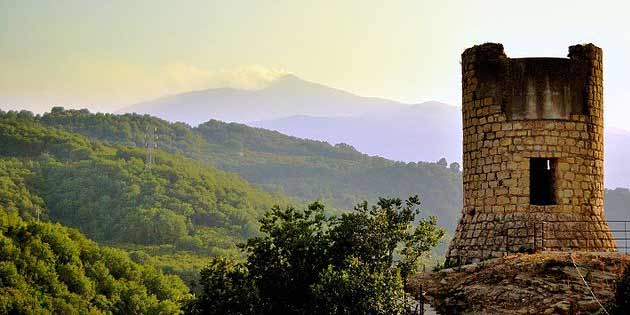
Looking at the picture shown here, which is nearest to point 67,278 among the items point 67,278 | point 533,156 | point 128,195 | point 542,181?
point 67,278

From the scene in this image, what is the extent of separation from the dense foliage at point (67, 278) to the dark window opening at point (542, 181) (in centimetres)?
4153

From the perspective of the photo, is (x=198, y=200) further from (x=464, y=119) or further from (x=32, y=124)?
(x=464, y=119)

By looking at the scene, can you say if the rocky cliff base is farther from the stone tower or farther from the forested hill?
the forested hill

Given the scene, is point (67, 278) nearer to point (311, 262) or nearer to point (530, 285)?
point (311, 262)

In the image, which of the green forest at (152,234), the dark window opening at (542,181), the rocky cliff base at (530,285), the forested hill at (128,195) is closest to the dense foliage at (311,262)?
the green forest at (152,234)

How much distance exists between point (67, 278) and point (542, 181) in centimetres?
5483

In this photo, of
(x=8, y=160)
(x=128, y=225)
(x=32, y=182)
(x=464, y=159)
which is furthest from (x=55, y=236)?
(x=8, y=160)

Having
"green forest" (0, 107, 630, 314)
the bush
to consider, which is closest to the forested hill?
"green forest" (0, 107, 630, 314)

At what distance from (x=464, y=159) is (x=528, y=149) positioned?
5.65ft

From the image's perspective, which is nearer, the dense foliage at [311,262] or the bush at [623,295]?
the bush at [623,295]

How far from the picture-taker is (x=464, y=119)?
2394cm

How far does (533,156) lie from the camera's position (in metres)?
22.6

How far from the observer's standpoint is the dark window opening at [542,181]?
22953 millimetres

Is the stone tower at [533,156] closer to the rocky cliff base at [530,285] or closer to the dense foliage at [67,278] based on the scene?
the rocky cliff base at [530,285]
